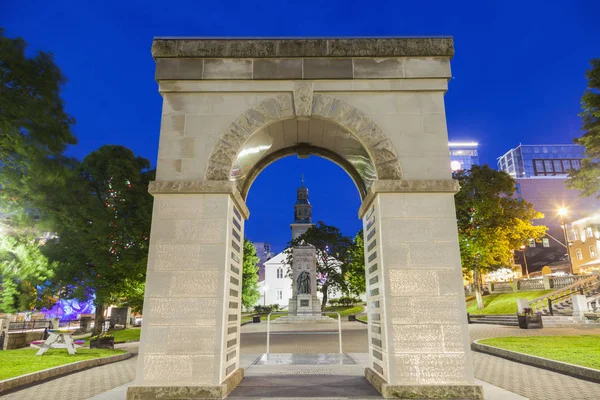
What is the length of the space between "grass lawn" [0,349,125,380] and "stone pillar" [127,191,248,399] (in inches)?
224

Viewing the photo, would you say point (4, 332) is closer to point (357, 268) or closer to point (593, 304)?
point (593, 304)

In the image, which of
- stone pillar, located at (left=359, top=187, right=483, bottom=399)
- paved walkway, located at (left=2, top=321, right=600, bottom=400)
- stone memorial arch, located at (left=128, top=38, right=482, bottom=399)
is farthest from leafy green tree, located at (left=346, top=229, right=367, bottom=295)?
stone pillar, located at (left=359, top=187, right=483, bottom=399)

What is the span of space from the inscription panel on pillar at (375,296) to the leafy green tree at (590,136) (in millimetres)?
14935

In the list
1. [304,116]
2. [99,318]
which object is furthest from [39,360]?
[304,116]

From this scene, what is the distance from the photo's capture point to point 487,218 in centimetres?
3244

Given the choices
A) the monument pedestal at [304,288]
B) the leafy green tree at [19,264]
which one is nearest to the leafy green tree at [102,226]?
the leafy green tree at [19,264]

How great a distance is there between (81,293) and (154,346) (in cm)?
1644

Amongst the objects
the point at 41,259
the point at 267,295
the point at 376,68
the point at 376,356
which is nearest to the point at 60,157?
the point at 41,259

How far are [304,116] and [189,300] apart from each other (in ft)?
13.9

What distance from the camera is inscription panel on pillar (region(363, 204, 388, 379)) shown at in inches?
285

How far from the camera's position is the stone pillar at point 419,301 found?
669 cm

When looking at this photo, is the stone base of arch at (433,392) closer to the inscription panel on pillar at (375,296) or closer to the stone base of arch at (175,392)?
the inscription panel on pillar at (375,296)

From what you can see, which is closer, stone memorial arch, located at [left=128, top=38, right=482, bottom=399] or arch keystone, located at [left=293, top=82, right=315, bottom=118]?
stone memorial arch, located at [left=128, top=38, right=482, bottom=399]

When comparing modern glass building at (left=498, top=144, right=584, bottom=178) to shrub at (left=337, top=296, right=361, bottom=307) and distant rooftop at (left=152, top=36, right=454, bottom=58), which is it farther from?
distant rooftop at (left=152, top=36, right=454, bottom=58)
